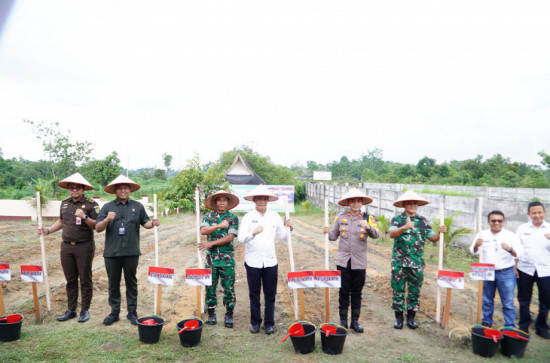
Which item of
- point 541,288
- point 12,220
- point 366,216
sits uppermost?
point 366,216

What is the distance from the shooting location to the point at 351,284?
4309 millimetres

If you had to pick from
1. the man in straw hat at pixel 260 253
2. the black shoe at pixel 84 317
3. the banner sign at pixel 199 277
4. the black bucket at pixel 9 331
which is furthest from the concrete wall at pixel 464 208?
the black bucket at pixel 9 331

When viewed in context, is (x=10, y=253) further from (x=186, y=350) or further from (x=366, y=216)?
(x=366, y=216)

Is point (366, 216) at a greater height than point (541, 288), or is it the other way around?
point (366, 216)

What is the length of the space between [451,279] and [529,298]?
1.14 m

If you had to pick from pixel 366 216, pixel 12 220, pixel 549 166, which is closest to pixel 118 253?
pixel 366 216

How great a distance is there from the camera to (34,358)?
11.9 ft

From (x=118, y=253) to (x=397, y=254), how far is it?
3731 mm

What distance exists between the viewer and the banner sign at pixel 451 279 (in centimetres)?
416

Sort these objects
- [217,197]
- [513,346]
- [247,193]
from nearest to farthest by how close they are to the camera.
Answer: [513,346] → [217,197] → [247,193]

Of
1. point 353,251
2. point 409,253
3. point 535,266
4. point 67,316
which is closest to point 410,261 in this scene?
point 409,253

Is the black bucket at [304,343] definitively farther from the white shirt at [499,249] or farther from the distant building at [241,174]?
the distant building at [241,174]

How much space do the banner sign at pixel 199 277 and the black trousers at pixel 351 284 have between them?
1.72m

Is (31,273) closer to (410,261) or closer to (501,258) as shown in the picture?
(410,261)
